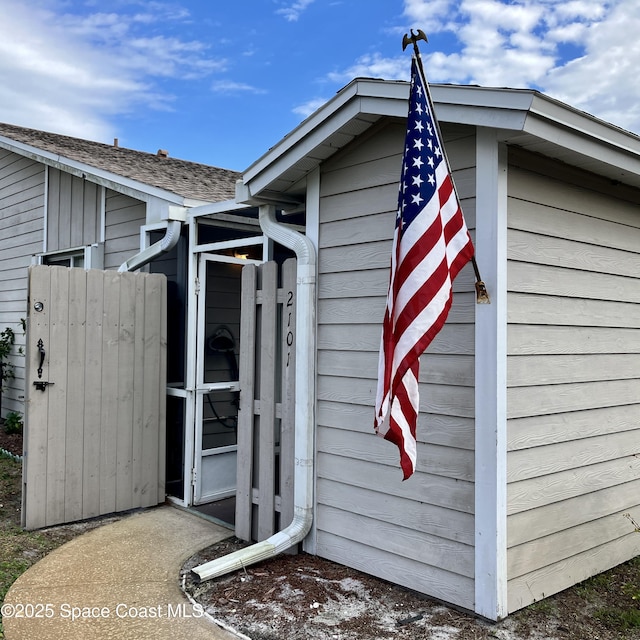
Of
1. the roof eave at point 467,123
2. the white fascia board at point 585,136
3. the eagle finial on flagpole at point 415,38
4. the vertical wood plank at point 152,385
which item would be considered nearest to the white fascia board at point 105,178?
the vertical wood plank at point 152,385

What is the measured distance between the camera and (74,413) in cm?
425

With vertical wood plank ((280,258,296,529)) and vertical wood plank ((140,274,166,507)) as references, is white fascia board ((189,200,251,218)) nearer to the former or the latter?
vertical wood plank ((140,274,166,507))

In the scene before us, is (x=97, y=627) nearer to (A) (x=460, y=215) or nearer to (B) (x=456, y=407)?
(B) (x=456, y=407)

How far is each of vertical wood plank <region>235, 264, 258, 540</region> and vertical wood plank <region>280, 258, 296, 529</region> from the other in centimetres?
25

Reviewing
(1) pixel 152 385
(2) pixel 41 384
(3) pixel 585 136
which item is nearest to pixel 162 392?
(1) pixel 152 385

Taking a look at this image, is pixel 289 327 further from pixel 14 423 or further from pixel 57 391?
pixel 14 423

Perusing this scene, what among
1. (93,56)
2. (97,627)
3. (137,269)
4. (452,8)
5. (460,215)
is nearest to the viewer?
(460,215)

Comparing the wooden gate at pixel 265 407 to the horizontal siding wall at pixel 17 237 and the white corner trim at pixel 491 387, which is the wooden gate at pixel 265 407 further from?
the horizontal siding wall at pixel 17 237

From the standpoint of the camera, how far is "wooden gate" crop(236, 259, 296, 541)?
3.68m

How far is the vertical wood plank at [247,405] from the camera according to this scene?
387 centimetres

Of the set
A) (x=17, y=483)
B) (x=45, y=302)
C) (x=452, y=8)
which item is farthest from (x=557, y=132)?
(x=17, y=483)

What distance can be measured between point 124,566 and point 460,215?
2.69 metres

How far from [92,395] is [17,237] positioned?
4.06 m

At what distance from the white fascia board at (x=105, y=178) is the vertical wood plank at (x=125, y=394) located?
74cm
